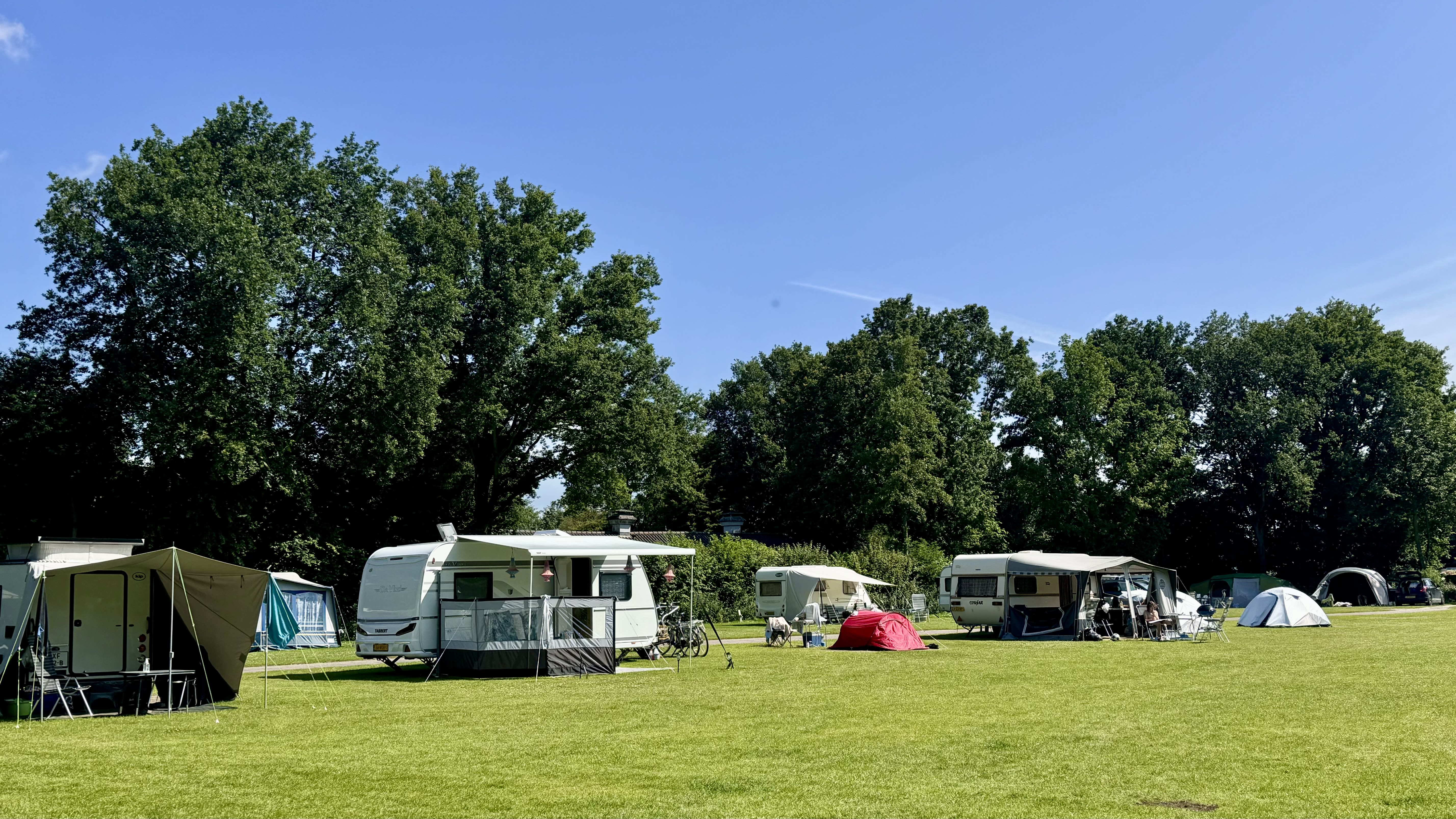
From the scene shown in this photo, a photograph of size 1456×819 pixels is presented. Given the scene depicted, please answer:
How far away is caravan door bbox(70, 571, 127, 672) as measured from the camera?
13.4 meters

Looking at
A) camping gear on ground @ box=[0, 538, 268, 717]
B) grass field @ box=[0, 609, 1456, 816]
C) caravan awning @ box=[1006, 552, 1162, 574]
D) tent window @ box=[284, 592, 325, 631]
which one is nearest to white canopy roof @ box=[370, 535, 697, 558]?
grass field @ box=[0, 609, 1456, 816]

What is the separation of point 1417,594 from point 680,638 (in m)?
41.0

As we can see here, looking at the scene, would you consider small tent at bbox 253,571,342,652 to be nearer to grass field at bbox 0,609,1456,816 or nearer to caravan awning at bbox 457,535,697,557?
caravan awning at bbox 457,535,697,557

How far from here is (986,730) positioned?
1031 cm

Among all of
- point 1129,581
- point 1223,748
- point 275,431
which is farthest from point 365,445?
point 1223,748

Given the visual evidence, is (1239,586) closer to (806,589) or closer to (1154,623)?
(806,589)

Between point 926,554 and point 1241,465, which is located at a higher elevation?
point 1241,465

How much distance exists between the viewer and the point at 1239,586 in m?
50.0

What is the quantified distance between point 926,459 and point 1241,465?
1730 cm

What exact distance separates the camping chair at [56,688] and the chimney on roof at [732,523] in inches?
1174

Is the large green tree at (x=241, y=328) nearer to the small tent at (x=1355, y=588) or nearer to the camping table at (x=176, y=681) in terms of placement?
the camping table at (x=176, y=681)

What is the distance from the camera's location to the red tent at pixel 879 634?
2281 centimetres

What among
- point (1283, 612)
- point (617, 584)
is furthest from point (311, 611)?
point (1283, 612)

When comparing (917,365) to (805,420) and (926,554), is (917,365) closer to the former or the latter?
(805,420)
